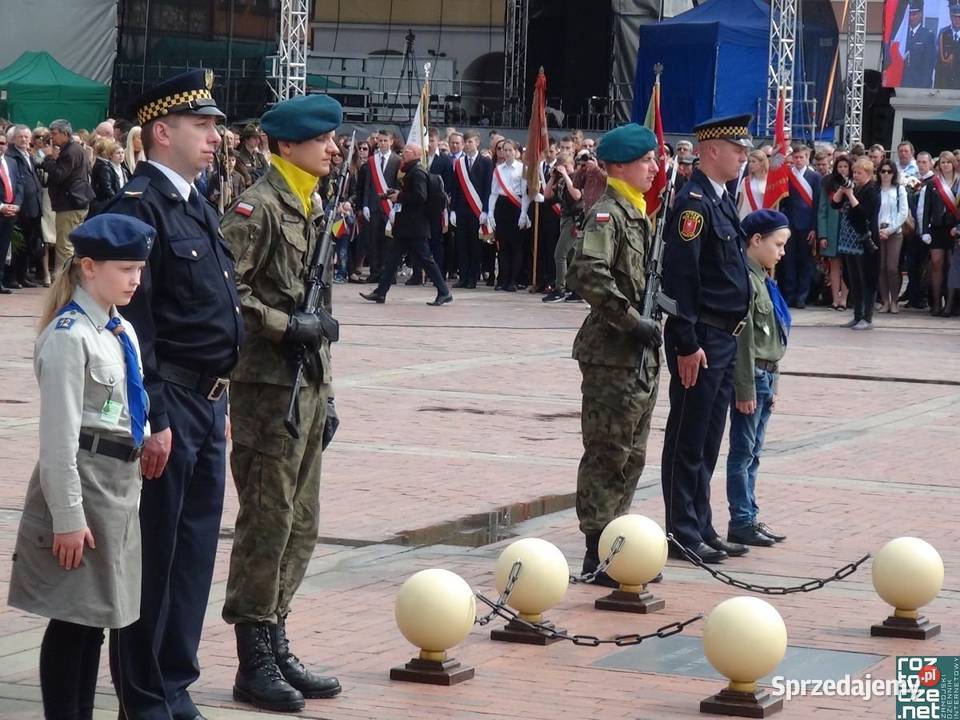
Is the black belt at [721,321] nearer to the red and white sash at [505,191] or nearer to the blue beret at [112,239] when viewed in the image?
the blue beret at [112,239]

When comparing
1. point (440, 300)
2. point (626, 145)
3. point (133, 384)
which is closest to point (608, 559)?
point (626, 145)

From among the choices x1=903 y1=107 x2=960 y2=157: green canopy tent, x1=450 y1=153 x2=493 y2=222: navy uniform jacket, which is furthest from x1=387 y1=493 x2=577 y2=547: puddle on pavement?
x1=903 y1=107 x2=960 y2=157: green canopy tent

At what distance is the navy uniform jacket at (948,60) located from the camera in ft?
112

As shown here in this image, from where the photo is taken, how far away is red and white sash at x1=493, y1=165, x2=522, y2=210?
84.4 feet

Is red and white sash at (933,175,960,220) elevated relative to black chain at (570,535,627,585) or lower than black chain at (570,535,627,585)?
elevated

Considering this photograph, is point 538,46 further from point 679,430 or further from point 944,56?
point 679,430

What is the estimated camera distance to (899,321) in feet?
74.5

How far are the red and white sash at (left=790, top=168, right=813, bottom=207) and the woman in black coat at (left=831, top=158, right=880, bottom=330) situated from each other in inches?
51.3

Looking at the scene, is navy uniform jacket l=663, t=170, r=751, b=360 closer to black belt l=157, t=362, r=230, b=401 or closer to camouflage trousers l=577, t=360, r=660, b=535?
camouflage trousers l=577, t=360, r=660, b=535

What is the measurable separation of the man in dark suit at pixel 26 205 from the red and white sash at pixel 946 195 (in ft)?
37.9

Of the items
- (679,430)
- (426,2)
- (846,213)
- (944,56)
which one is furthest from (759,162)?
(426,2)

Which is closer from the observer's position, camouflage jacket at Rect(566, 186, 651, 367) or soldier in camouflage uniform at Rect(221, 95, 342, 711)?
soldier in camouflage uniform at Rect(221, 95, 342, 711)

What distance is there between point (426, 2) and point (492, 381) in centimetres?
3594

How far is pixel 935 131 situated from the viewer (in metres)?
34.9
